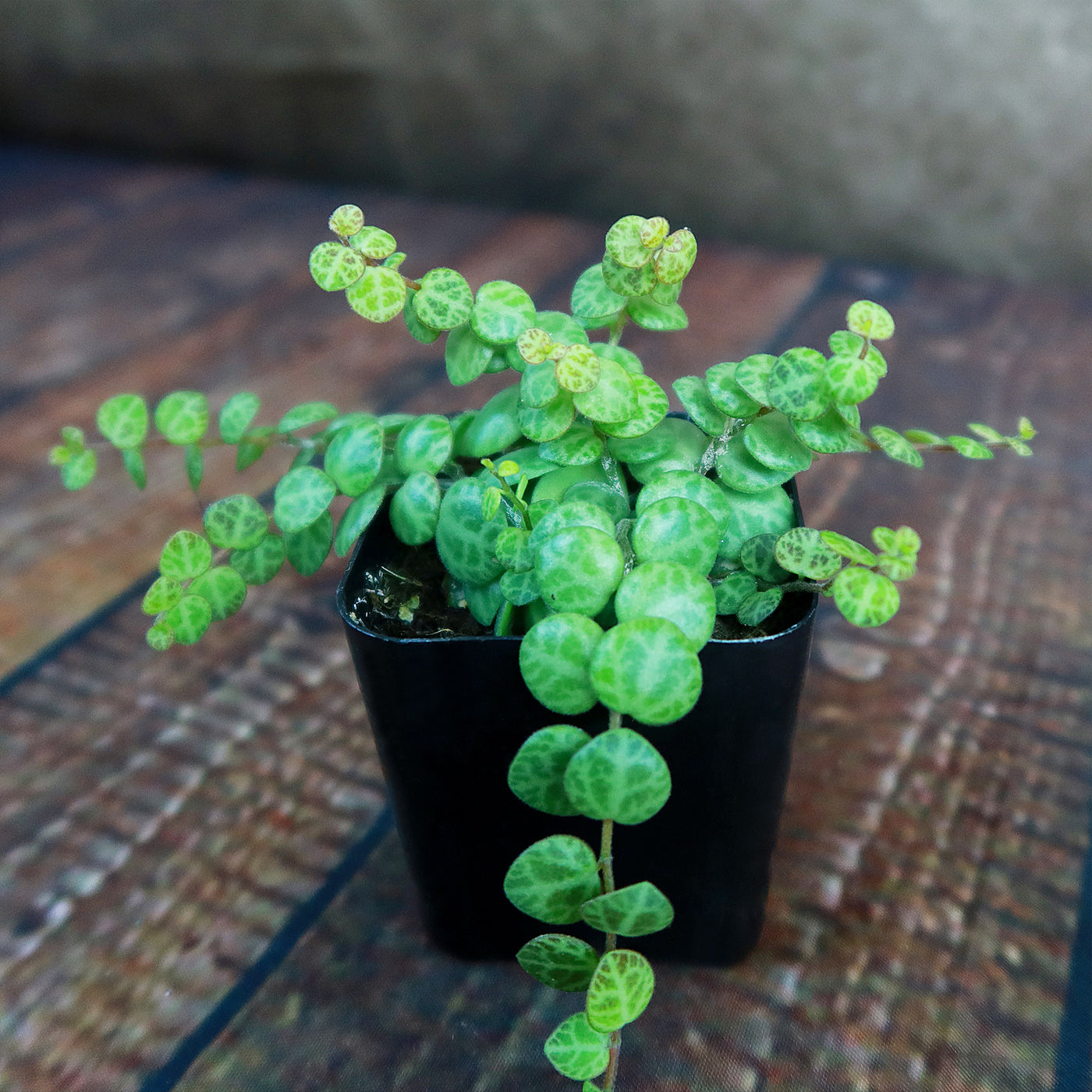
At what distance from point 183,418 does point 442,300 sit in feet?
0.53

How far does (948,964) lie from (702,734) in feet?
0.61

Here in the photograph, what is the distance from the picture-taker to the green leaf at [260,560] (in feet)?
1.63

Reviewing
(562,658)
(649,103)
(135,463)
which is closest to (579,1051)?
(562,658)

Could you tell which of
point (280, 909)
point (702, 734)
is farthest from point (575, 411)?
point (280, 909)

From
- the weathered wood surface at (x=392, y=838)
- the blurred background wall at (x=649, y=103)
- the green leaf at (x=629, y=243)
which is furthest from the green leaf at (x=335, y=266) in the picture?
the blurred background wall at (x=649, y=103)

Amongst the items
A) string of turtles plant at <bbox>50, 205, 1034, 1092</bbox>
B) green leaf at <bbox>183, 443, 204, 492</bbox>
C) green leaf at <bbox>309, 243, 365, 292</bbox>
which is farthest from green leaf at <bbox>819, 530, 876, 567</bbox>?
green leaf at <bbox>183, 443, 204, 492</bbox>

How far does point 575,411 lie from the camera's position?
1.55 ft

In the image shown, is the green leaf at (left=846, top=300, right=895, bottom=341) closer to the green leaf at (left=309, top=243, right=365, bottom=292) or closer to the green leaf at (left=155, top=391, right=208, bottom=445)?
the green leaf at (left=309, top=243, right=365, bottom=292)

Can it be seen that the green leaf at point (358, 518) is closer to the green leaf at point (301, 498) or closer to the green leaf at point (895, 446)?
the green leaf at point (301, 498)

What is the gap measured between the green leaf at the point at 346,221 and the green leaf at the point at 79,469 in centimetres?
20

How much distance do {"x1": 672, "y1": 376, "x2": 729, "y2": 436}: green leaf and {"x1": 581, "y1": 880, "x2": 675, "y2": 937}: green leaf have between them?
0.19 meters

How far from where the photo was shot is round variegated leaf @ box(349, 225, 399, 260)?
426mm

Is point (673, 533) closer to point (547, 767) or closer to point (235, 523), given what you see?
point (547, 767)

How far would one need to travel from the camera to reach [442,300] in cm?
44
